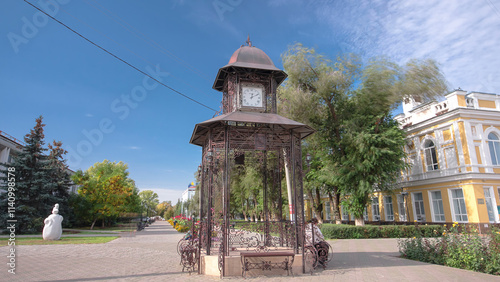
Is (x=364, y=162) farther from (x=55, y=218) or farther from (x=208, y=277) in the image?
(x=55, y=218)

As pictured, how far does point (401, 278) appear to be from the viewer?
7137mm

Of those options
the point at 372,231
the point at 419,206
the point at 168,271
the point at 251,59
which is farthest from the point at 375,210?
the point at 168,271

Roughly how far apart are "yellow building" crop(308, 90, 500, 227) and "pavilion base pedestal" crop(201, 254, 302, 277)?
16.4 meters

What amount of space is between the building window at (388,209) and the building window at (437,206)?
4855 millimetres

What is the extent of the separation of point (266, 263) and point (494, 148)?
907 inches

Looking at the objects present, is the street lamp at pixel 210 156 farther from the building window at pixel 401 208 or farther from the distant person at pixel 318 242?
the building window at pixel 401 208

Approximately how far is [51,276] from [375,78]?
20151mm

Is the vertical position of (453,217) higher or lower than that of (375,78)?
lower

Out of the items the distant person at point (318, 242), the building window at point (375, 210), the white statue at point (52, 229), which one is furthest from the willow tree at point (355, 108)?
the white statue at point (52, 229)

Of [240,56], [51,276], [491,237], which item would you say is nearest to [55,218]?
[51,276]

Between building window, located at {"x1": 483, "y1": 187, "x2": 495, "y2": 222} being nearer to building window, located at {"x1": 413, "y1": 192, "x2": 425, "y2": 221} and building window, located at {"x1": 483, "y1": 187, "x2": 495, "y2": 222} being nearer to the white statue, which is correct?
building window, located at {"x1": 413, "y1": 192, "x2": 425, "y2": 221}

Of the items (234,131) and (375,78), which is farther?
(375,78)

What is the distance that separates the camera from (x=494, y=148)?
69.3ft

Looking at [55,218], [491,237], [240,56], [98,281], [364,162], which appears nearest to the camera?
[98,281]
